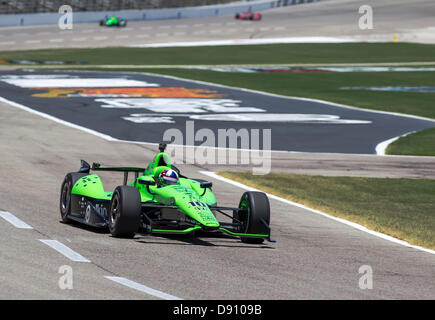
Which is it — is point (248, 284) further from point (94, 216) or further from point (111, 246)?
point (94, 216)

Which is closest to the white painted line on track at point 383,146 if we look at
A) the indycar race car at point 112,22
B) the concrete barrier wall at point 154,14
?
the indycar race car at point 112,22

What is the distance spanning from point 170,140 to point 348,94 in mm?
16441

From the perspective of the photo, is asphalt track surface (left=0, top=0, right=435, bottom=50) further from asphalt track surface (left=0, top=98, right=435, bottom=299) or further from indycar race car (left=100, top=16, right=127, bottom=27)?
asphalt track surface (left=0, top=98, right=435, bottom=299)

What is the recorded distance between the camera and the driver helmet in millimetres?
12461

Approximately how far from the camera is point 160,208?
1227 centimetres

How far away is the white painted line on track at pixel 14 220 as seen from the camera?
476 inches

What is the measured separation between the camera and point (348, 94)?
130 ft

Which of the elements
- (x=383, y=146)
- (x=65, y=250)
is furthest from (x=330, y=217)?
(x=383, y=146)

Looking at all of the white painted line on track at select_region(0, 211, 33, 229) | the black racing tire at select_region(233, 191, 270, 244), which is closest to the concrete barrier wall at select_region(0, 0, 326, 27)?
the white painted line on track at select_region(0, 211, 33, 229)

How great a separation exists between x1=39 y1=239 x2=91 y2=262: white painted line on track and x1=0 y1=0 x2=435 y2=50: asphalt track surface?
2089 inches

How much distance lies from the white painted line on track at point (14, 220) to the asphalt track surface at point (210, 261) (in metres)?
0.12

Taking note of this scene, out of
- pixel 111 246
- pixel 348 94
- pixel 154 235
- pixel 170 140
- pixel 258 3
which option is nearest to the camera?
pixel 111 246

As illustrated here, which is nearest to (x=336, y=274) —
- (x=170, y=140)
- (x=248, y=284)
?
(x=248, y=284)

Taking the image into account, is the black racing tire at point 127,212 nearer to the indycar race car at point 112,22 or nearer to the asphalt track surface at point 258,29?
the asphalt track surface at point 258,29
